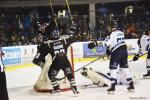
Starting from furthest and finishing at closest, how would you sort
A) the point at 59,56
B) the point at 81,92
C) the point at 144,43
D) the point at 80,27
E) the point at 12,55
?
the point at 80,27
the point at 12,55
the point at 144,43
the point at 81,92
the point at 59,56

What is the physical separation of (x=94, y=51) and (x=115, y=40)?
20.3ft

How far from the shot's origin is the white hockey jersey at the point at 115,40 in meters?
7.27

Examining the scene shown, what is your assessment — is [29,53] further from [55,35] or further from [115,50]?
[115,50]

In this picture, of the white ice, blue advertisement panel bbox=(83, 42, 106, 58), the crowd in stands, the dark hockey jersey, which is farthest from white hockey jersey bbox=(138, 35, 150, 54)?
the crowd in stands

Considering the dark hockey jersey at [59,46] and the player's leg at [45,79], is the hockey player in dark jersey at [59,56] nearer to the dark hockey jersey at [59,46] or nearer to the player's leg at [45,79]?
the dark hockey jersey at [59,46]

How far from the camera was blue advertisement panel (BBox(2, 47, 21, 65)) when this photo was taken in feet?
40.7

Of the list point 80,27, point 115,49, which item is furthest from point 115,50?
point 80,27

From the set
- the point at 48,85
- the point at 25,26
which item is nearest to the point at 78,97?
the point at 48,85

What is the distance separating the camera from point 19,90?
331 inches

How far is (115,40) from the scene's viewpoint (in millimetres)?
7312

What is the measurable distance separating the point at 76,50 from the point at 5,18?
4152 mm

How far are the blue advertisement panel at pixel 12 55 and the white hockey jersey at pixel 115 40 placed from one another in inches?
225

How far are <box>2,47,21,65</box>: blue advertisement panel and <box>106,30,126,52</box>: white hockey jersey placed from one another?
573cm

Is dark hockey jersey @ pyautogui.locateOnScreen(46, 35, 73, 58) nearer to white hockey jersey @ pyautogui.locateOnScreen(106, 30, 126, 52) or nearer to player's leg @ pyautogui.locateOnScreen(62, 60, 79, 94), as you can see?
player's leg @ pyautogui.locateOnScreen(62, 60, 79, 94)
